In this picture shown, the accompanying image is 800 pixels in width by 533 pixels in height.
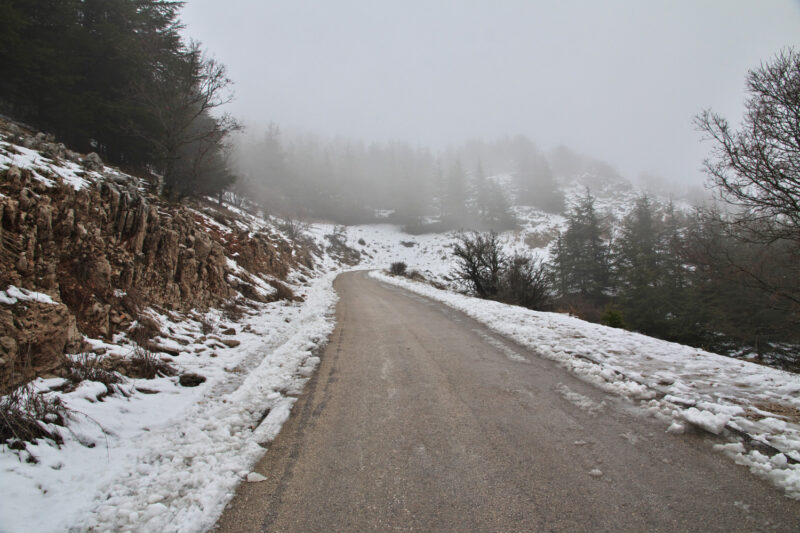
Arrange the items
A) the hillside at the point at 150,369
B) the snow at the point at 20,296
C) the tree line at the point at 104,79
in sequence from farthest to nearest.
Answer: the tree line at the point at 104,79, the snow at the point at 20,296, the hillside at the point at 150,369

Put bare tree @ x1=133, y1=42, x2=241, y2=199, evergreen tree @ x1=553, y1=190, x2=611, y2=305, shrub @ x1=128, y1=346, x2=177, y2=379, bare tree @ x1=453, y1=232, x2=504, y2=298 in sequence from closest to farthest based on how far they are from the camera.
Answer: shrub @ x1=128, y1=346, x2=177, y2=379 → bare tree @ x1=133, y1=42, x2=241, y2=199 → bare tree @ x1=453, y1=232, x2=504, y2=298 → evergreen tree @ x1=553, y1=190, x2=611, y2=305

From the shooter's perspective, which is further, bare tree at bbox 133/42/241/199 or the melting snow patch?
bare tree at bbox 133/42/241/199

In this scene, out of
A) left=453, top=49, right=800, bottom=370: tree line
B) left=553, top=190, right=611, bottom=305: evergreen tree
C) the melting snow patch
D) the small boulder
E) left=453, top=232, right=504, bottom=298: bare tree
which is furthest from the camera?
left=553, top=190, right=611, bottom=305: evergreen tree

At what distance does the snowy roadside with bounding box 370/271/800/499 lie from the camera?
2674 mm

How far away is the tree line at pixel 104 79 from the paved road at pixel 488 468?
11984mm

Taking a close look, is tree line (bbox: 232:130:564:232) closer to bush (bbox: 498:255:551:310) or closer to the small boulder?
bush (bbox: 498:255:551:310)

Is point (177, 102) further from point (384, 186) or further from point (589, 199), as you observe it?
point (384, 186)

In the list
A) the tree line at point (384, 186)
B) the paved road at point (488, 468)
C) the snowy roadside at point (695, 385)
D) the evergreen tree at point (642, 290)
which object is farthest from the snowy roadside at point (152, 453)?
the tree line at point (384, 186)

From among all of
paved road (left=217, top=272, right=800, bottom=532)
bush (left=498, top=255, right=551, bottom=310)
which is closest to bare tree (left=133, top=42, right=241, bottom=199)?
paved road (left=217, top=272, right=800, bottom=532)

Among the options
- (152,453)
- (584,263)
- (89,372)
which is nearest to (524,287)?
(584,263)

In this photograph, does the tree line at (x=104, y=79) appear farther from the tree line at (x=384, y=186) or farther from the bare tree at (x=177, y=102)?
the tree line at (x=384, y=186)

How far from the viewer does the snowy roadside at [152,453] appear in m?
2.01

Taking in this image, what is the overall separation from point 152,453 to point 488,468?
2.99 m

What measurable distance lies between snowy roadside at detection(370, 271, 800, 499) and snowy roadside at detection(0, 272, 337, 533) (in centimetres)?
429
